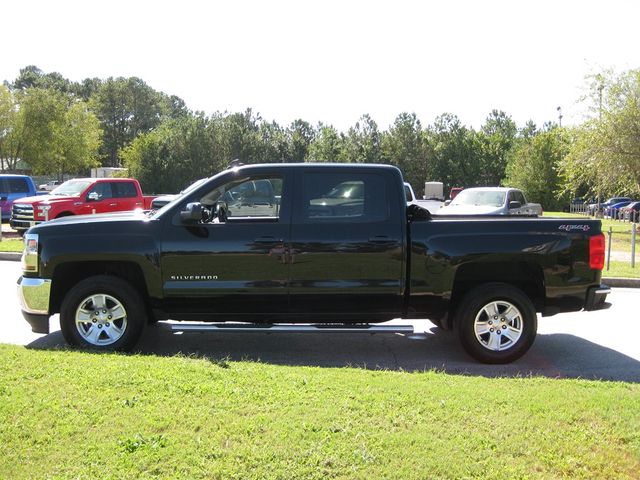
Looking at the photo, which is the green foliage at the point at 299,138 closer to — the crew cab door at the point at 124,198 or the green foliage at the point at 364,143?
the green foliage at the point at 364,143

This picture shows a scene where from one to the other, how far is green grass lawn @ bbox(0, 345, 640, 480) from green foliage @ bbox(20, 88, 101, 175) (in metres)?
46.8

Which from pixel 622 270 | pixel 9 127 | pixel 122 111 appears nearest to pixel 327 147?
pixel 9 127

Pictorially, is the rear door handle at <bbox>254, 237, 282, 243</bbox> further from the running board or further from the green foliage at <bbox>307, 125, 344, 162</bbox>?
the green foliage at <bbox>307, 125, 344, 162</bbox>

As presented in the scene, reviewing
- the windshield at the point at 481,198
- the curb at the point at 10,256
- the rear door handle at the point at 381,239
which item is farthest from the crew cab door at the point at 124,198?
the rear door handle at the point at 381,239

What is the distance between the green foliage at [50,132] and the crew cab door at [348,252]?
152 feet

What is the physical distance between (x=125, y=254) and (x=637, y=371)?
522 cm

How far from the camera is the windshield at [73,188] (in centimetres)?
1934

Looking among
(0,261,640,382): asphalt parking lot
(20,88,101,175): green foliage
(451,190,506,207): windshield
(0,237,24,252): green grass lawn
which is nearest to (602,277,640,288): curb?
(0,261,640,382): asphalt parking lot

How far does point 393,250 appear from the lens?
6.22 metres

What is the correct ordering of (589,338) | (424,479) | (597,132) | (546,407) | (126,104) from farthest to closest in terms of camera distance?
(126,104) → (597,132) → (589,338) → (546,407) → (424,479)

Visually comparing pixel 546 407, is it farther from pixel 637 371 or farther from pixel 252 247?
pixel 252 247

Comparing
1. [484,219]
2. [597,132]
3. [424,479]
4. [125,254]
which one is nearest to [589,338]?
[484,219]

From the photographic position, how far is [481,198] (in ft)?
64.4

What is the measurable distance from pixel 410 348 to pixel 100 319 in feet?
11.1
